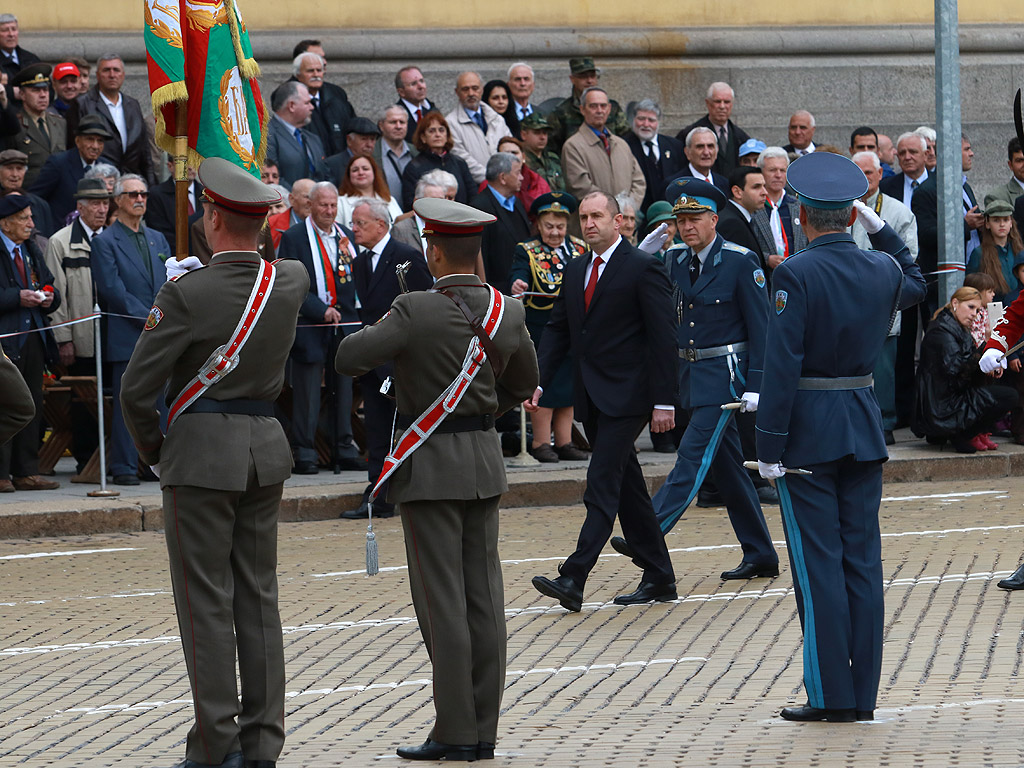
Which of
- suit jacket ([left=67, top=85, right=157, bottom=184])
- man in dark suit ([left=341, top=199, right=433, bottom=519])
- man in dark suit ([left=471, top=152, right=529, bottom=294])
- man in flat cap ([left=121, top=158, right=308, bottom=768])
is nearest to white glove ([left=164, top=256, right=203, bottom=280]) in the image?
man in flat cap ([left=121, top=158, right=308, bottom=768])

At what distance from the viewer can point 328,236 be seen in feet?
46.1

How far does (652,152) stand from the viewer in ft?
54.6

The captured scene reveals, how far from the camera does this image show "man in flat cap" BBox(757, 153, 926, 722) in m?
7.02

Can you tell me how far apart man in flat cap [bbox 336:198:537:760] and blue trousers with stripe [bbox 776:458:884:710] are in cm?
118

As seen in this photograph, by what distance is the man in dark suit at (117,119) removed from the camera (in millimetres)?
15398

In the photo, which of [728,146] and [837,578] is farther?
[728,146]

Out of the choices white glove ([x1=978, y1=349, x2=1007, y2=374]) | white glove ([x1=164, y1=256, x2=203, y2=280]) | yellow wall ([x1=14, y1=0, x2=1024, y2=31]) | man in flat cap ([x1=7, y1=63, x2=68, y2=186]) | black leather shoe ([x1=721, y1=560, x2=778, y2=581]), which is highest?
yellow wall ([x1=14, y1=0, x2=1024, y2=31])

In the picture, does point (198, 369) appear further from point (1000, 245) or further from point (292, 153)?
point (1000, 245)

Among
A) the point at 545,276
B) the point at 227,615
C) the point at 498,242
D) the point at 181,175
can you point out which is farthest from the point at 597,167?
the point at 227,615

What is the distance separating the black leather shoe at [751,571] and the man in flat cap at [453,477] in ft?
11.9

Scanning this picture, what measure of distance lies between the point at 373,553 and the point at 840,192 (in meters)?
2.39

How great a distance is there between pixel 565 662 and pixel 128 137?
8.63 metres

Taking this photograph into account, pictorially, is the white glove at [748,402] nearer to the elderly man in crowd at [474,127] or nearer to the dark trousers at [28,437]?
the dark trousers at [28,437]

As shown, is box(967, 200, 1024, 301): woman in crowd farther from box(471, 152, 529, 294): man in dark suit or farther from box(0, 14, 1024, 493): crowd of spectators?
box(471, 152, 529, 294): man in dark suit
